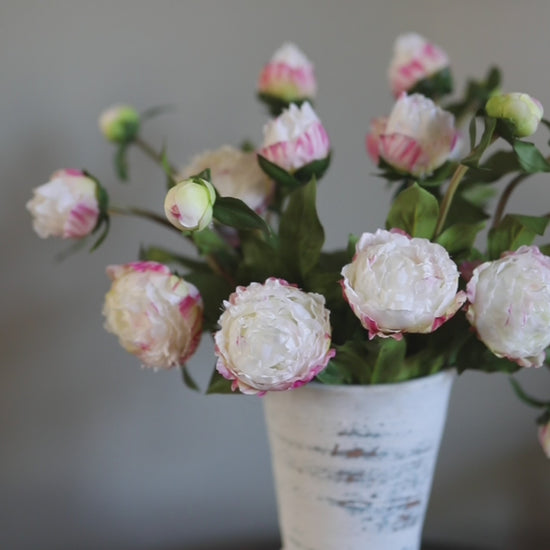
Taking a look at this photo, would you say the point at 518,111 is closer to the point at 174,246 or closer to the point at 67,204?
the point at 67,204

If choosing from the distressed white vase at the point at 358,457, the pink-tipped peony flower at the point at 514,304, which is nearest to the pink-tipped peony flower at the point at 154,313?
the distressed white vase at the point at 358,457

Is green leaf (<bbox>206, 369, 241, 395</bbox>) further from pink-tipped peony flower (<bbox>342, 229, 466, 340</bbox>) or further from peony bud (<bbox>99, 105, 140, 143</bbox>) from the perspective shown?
peony bud (<bbox>99, 105, 140, 143</bbox>)

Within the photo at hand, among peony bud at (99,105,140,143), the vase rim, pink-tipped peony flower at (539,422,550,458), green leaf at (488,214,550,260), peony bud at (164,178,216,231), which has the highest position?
peony bud at (99,105,140,143)

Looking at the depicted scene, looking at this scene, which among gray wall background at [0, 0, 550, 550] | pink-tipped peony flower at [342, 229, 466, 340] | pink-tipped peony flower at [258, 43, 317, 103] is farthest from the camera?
gray wall background at [0, 0, 550, 550]

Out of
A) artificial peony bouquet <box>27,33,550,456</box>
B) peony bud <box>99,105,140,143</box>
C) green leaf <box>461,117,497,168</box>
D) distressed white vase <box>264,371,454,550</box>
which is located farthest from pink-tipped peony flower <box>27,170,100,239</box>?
green leaf <box>461,117,497,168</box>

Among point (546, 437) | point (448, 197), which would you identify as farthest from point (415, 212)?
point (546, 437)

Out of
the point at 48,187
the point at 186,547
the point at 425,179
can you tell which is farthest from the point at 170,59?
the point at 186,547

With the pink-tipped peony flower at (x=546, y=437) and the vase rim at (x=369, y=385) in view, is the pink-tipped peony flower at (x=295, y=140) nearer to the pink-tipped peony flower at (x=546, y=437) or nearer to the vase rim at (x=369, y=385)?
the vase rim at (x=369, y=385)
